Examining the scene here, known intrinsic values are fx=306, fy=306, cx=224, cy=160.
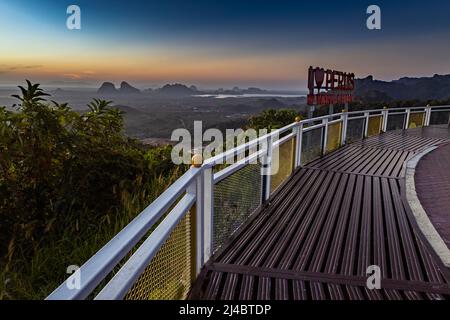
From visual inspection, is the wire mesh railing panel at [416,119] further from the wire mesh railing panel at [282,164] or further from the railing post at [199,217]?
the railing post at [199,217]

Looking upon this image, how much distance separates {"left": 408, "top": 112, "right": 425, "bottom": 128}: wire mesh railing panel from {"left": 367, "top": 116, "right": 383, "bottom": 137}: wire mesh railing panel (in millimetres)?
2818

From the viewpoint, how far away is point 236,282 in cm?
278

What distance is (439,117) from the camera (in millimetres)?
17734

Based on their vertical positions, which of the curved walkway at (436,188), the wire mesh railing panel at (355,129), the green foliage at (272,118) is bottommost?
the curved walkway at (436,188)

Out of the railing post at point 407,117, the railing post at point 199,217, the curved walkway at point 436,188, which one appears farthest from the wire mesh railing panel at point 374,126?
the railing post at point 199,217

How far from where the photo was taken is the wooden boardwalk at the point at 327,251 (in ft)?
8.77

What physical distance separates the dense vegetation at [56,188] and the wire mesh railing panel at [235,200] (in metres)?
1.52

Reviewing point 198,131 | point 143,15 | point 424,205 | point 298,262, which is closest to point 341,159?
point 424,205

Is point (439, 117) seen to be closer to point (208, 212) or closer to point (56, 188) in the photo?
point (208, 212)

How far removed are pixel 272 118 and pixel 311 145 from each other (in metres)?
7.45

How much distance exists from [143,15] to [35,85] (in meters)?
13.3

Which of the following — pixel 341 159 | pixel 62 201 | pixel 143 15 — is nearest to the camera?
pixel 62 201
